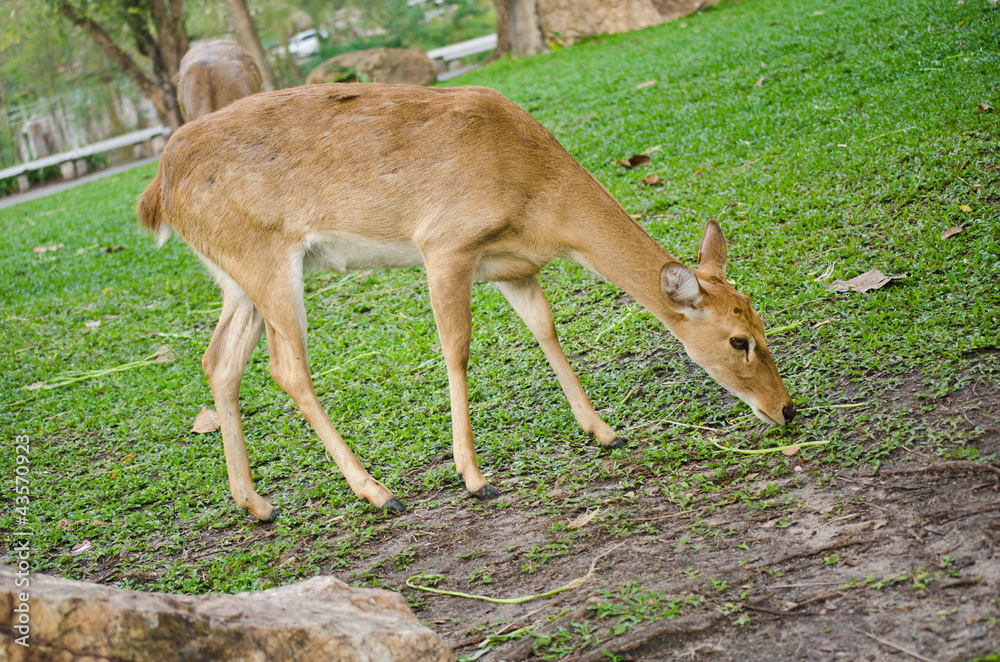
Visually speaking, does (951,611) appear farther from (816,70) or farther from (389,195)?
(816,70)

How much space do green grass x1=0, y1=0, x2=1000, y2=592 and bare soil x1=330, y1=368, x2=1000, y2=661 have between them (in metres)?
0.12

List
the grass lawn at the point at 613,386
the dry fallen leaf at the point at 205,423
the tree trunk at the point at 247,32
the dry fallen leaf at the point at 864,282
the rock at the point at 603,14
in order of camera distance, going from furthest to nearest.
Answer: the tree trunk at the point at 247,32
the rock at the point at 603,14
the dry fallen leaf at the point at 205,423
the dry fallen leaf at the point at 864,282
the grass lawn at the point at 613,386

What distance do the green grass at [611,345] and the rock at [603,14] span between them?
7249 mm

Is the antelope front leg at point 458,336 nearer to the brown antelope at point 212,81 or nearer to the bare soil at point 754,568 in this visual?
the bare soil at point 754,568

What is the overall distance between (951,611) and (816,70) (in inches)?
293

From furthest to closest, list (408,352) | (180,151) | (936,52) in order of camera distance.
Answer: (936,52) → (408,352) → (180,151)

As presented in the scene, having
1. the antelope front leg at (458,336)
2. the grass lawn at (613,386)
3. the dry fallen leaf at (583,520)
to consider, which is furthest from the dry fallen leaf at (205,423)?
the dry fallen leaf at (583,520)

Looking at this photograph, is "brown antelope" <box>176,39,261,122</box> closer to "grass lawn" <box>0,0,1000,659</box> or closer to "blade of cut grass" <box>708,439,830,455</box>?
"grass lawn" <box>0,0,1000,659</box>

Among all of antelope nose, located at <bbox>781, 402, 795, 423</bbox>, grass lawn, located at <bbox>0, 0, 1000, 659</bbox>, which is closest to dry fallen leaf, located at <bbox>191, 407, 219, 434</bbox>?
Result: grass lawn, located at <bbox>0, 0, 1000, 659</bbox>

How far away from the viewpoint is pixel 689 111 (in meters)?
8.72

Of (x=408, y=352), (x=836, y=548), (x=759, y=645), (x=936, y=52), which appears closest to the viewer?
(x=759, y=645)

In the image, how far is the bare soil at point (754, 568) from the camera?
2.39 m

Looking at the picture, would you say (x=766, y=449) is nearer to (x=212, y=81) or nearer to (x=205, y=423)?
(x=205, y=423)

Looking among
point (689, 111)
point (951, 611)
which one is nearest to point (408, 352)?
point (951, 611)
